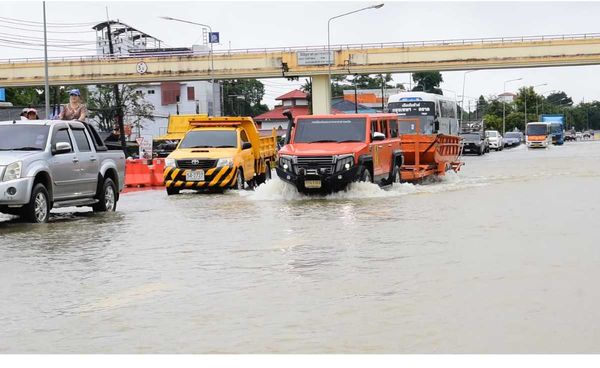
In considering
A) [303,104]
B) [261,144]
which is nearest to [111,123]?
[303,104]

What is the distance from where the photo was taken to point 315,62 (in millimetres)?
62125

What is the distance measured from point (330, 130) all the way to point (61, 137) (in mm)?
7078

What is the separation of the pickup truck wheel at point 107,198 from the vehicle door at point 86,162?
0.34 metres

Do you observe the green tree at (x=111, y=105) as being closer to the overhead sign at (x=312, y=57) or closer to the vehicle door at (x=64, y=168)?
the overhead sign at (x=312, y=57)

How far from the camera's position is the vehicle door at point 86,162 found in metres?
16.8

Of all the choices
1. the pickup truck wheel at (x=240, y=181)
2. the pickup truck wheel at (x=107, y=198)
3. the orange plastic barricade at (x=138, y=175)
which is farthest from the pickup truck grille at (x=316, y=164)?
the orange plastic barricade at (x=138, y=175)

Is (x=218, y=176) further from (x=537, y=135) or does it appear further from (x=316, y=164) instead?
(x=537, y=135)

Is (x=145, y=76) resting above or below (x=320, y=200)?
above

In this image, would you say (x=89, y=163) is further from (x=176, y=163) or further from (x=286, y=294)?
(x=286, y=294)

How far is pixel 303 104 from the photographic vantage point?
12225 cm

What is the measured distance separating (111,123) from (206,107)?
813 inches

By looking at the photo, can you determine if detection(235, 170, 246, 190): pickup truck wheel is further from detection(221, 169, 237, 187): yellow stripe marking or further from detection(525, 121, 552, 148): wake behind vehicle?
detection(525, 121, 552, 148): wake behind vehicle

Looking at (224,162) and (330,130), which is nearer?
(330,130)

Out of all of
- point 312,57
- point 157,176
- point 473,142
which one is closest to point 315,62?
point 312,57
